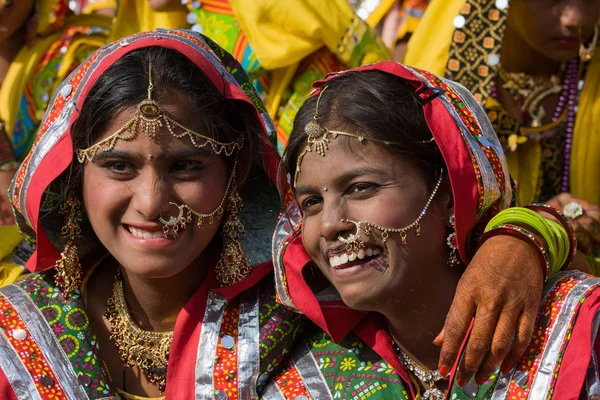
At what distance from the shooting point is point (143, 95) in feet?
9.84

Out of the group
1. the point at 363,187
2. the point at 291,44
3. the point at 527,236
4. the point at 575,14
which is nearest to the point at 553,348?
the point at 527,236

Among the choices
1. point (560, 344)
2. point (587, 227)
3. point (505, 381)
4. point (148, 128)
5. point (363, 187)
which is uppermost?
point (148, 128)

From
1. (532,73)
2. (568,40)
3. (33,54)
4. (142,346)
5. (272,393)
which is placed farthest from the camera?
(33,54)

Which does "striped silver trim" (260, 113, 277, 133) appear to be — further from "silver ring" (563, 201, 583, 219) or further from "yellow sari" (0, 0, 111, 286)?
"yellow sari" (0, 0, 111, 286)

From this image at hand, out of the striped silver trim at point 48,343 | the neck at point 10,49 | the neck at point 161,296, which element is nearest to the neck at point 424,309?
the neck at point 161,296

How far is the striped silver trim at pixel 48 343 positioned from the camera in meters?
3.04

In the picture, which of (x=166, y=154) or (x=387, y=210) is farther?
(x=166, y=154)

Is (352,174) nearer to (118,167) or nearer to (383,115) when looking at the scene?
(383,115)

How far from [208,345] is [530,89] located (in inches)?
83.8

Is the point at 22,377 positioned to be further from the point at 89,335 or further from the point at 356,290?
the point at 356,290

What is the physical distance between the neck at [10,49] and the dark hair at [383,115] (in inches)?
105

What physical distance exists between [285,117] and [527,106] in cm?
108

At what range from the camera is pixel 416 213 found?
280 cm

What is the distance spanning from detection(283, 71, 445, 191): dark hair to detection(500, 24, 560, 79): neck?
71.4 inches
